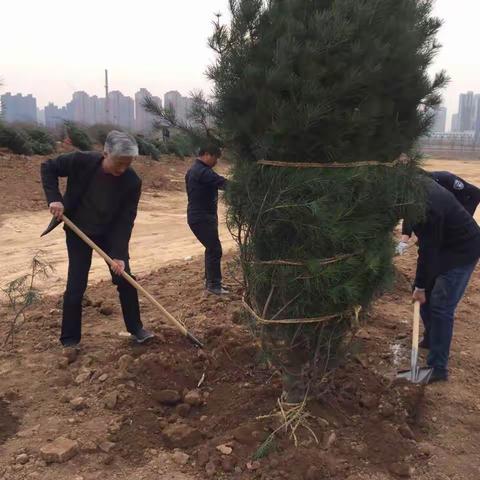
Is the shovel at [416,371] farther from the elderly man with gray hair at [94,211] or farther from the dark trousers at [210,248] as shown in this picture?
the dark trousers at [210,248]

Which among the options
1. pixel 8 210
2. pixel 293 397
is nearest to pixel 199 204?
pixel 293 397

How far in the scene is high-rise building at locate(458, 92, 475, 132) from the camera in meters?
81.6

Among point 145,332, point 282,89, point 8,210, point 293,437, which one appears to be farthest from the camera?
point 8,210

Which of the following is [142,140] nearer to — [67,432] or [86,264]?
[86,264]

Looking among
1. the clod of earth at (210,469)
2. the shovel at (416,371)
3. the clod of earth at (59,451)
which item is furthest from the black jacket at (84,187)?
the shovel at (416,371)

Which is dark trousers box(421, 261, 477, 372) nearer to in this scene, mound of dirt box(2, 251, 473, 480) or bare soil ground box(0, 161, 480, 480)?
A: bare soil ground box(0, 161, 480, 480)

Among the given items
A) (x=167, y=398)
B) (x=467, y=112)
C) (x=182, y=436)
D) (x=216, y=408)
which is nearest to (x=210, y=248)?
(x=167, y=398)

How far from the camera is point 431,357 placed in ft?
13.6

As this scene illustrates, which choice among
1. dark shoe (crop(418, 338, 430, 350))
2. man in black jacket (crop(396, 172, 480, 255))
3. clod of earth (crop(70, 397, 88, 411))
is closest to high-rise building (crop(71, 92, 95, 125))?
man in black jacket (crop(396, 172, 480, 255))

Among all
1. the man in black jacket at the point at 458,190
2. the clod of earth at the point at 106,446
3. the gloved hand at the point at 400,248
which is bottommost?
the clod of earth at the point at 106,446

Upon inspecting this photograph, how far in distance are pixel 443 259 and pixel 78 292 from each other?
2.71m

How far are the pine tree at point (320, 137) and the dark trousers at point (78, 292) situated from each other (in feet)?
5.58

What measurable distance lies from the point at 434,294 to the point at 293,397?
4.91ft

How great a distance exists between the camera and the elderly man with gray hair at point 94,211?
4.13 meters
